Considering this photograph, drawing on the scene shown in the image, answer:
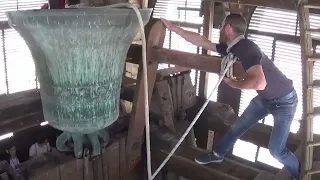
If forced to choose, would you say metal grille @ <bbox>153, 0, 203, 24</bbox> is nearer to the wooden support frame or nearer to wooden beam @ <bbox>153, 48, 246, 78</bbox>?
the wooden support frame

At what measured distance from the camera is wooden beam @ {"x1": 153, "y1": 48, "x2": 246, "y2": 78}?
2660 mm

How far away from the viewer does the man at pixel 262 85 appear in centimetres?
251

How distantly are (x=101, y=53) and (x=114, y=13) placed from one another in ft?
0.93

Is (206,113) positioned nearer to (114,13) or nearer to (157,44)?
(157,44)

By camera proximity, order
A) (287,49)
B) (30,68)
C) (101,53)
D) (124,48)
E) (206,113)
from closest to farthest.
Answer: (101,53) < (124,48) < (206,113) < (287,49) < (30,68)

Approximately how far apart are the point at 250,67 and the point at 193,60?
0.52 meters

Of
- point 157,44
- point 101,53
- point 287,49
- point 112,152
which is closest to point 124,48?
point 101,53

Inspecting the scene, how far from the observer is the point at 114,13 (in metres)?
1.97

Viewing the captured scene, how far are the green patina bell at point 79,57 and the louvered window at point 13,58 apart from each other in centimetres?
437

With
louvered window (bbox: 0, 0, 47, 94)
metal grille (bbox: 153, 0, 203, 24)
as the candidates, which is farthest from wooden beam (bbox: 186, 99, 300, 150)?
louvered window (bbox: 0, 0, 47, 94)

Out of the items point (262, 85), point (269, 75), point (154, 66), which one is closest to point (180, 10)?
point (154, 66)

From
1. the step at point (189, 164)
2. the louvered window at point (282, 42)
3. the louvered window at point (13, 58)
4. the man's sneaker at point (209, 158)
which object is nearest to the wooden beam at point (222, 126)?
the step at point (189, 164)

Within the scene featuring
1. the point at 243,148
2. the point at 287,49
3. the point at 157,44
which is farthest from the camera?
the point at 243,148

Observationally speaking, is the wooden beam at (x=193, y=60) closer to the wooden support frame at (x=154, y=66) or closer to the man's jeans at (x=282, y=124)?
the wooden support frame at (x=154, y=66)
